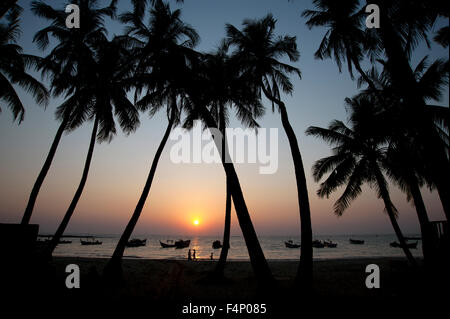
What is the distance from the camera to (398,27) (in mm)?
9195

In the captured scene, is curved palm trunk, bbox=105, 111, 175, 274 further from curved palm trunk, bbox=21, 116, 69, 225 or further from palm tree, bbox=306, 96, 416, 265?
palm tree, bbox=306, 96, 416, 265

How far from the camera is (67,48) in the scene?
14.2 metres

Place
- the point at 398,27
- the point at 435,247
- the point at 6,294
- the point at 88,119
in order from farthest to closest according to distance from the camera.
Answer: the point at 88,119 < the point at 398,27 < the point at 435,247 < the point at 6,294

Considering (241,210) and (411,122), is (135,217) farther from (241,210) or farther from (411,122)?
(411,122)

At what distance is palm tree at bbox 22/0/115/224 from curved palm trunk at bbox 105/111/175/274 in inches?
203

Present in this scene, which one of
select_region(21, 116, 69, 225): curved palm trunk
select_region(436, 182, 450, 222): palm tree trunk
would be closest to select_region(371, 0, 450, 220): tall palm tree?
select_region(436, 182, 450, 222): palm tree trunk

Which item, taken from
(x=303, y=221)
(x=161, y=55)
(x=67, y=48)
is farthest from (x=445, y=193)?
(x=67, y=48)

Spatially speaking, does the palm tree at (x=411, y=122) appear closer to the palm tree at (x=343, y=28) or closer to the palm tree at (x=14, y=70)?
the palm tree at (x=343, y=28)

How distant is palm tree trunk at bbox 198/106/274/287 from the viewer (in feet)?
29.7

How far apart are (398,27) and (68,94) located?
647 inches

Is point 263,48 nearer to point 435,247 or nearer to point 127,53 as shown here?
point 127,53

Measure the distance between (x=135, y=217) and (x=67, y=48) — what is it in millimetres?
10356
